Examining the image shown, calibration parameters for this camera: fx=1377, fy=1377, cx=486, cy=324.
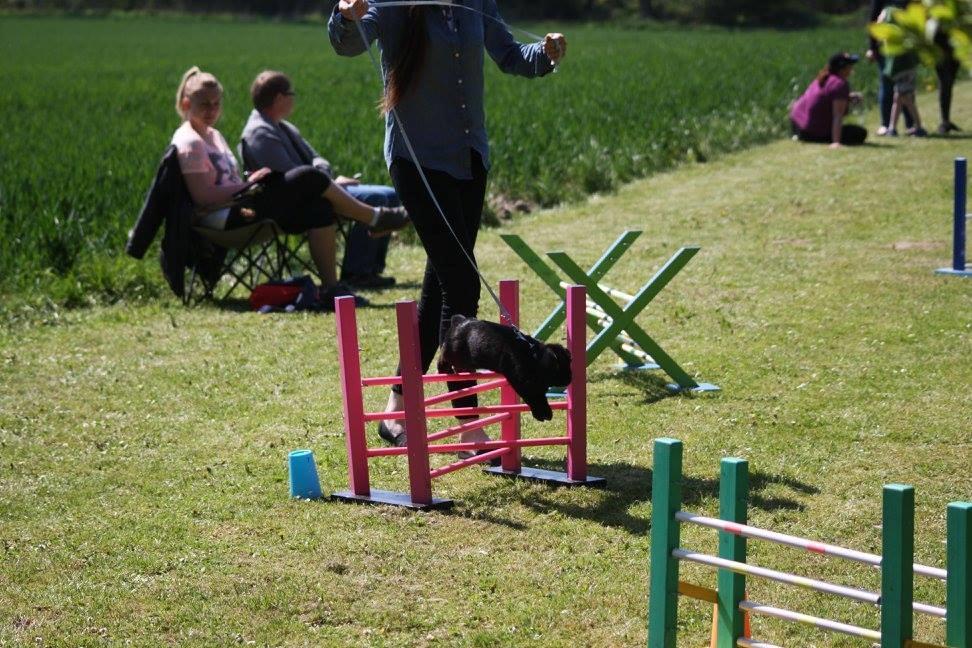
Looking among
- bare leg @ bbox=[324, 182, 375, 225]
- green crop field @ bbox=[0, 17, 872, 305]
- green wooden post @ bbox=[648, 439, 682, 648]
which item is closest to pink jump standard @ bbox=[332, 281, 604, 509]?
green wooden post @ bbox=[648, 439, 682, 648]

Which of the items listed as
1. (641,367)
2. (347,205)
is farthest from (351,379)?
(347,205)

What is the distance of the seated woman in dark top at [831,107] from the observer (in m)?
16.7

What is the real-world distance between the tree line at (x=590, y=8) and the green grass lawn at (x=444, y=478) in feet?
204

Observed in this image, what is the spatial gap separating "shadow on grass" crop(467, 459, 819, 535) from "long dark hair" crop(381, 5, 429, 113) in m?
1.61

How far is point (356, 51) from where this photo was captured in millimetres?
5254

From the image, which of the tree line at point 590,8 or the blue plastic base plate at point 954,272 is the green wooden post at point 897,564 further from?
the tree line at point 590,8

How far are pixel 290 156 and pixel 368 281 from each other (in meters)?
1.06

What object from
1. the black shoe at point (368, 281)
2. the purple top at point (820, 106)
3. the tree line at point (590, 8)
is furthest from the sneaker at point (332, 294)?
the tree line at point (590, 8)

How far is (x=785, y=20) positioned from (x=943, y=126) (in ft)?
182

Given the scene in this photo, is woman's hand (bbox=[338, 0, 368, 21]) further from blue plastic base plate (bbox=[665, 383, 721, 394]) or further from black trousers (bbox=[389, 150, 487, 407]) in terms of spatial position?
blue plastic base plate (bbox=[665, 383, 721, 394])

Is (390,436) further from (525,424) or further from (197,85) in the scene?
(197,85)

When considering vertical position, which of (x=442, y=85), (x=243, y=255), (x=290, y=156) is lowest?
(x=243, y=255)

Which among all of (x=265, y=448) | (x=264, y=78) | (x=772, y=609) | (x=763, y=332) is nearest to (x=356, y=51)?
(x=265, y=448)

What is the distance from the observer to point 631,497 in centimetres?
508
